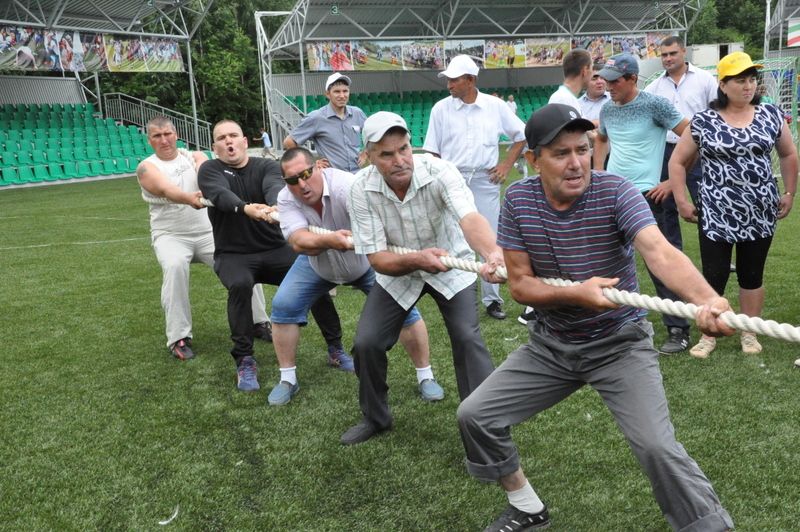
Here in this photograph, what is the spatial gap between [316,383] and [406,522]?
2.06m

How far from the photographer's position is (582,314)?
2.83m

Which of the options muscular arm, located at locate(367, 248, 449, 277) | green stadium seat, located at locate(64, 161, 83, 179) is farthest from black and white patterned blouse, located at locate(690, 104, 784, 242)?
green stadium seat, located at locate(64, 161, 83, 179)

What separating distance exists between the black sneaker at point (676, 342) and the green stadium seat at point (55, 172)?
22.2 meters

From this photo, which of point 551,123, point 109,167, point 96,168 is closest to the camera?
point 551,123

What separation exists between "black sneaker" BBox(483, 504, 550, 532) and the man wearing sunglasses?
158 centimetres

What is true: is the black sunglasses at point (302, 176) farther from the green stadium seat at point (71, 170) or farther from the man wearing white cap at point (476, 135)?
the green stadium seat at point (71, 170)

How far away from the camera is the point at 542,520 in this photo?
320 cm

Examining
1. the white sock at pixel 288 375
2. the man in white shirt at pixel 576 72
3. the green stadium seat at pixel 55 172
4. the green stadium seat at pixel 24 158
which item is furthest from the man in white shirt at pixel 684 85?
the green stadium seat at pixel 24 158

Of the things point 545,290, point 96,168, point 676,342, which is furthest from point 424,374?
point 96,168

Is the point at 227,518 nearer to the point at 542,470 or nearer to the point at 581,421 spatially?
the point at 542,470

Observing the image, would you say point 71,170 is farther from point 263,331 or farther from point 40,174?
point 263,331

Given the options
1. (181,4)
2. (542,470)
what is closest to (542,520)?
(542,470)

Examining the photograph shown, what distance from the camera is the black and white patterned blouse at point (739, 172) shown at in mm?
4531

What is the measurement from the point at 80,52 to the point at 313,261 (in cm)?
2206
